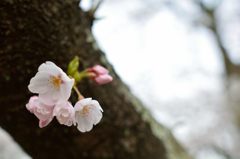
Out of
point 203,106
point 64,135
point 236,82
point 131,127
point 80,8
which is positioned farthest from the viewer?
point 203,106

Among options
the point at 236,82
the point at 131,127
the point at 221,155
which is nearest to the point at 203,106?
the point at 236,82

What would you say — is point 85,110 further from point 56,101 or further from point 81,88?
point 81,88

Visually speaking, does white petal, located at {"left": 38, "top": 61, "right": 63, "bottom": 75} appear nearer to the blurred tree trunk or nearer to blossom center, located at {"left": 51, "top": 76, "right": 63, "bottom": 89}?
blossom center, located at {"left": 51, "top": 76, "right": 63, "bottom": 89}

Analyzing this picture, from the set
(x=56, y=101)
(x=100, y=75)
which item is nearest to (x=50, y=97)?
(x=56, y=101)

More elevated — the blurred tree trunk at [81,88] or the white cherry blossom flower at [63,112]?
the white cherry blossom flower at [63,112]

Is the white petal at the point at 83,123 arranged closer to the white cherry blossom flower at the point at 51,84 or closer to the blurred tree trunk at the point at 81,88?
the white cherry blossom flower at the point at 51,84

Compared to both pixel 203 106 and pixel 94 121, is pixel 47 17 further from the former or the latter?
pixel 203 106

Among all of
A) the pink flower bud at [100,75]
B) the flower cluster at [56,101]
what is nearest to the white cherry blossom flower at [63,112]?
the flower cluster at [56,101]
